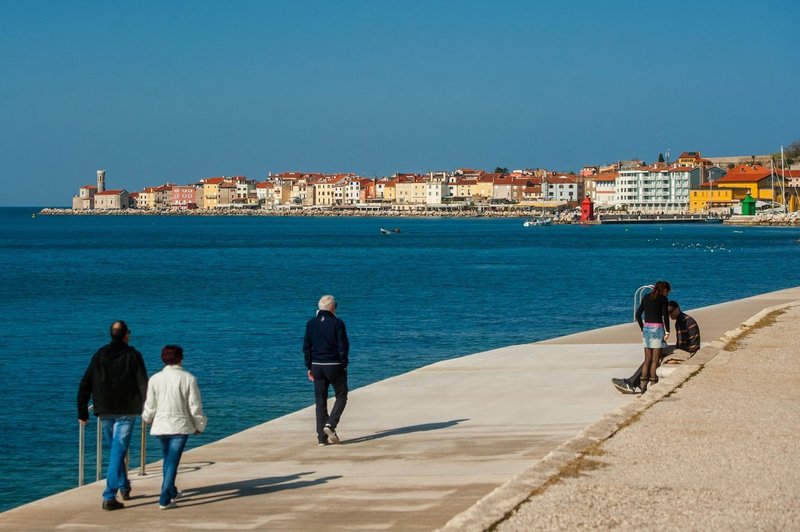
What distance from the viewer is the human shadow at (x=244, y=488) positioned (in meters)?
10.3

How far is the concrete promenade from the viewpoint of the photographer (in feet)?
30.5

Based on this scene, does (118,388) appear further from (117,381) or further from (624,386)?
(624,386)

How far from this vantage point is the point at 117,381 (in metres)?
9.67

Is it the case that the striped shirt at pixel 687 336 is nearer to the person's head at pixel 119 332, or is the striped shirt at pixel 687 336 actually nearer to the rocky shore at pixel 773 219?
the person's head at pixel 119 332

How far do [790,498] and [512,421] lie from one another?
5583mm

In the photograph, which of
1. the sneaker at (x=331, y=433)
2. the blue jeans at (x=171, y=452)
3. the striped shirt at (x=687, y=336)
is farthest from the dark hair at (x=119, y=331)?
the striped shirt at (x=687, y=336)

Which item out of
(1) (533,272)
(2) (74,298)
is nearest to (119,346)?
(2) (74,298)

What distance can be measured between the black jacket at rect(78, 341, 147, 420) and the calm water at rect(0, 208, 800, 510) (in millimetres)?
3947

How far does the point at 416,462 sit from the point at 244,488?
1.87 m

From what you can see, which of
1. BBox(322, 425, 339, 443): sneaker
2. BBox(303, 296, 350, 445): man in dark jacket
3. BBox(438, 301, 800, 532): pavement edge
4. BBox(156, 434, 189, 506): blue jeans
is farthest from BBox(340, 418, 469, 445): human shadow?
BBox(156, 434, 189, 506): blue jeans

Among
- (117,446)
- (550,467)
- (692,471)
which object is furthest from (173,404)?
(692,471)

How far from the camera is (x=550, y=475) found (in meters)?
9.42

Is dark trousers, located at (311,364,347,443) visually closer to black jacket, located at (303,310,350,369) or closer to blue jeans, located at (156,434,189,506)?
black jacket, located at (303,310,350,369)

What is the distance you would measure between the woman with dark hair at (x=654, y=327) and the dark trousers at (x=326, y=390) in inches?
177
